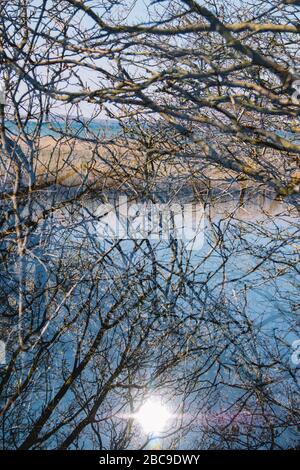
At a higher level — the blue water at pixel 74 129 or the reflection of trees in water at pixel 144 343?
the blue water at pixel 74 129

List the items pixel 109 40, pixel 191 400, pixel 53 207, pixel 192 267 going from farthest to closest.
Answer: pixel 192 267
pixel 53 207
pixel 191 400
pixel 109 40

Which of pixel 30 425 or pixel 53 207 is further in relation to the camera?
pixel 53 207

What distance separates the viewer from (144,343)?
426 centimetres

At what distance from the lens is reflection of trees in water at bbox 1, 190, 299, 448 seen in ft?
11.6

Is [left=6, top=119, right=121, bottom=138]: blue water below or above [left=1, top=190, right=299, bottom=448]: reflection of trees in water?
above

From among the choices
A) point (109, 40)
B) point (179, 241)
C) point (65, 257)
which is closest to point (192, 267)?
point (179, 241)

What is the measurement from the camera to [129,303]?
4.55 metres

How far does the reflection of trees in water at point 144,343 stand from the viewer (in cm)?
353

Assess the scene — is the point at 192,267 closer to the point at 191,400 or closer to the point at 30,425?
the point at 191,400

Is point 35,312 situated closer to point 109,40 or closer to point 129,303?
point 129,303
